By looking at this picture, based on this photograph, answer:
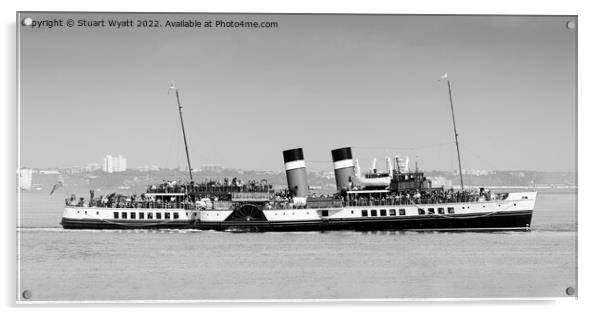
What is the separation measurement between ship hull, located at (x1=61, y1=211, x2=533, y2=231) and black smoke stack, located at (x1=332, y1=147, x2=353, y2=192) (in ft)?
6.28

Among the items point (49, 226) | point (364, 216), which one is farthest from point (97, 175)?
point (364, 216)

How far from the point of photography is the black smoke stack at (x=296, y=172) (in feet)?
100

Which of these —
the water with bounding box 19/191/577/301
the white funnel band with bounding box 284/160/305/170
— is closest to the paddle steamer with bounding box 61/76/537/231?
the white funnel band with bounding box 284/160/305/170

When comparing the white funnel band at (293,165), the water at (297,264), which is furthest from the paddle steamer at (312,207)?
the water at (297,264)

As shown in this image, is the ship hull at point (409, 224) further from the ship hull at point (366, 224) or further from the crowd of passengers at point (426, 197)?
the crowd of passengers at point (426, 197)

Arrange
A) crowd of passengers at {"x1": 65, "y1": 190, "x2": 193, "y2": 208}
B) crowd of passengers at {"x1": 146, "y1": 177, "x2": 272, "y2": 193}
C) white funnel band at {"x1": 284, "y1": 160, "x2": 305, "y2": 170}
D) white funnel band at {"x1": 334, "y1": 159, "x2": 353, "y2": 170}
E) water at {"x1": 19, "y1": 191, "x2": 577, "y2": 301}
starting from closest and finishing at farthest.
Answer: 1. water at {"x1": 19, "y1": 191, "x2": 577, "y2": 301}
2. crowd of passengers at {"x1": 146, "y1": 177, "x2": 272, "y2": 193}
3. white funnel band at {"x1": 284, "y1": 160, "x2": 305, "y2": 170}
4. crowd of passengers at {"x1": 65, "y1": 190, "x2": 193, "y2": 208}
5. white funnel band at {"x1": 334, "y1": 159, "x2": 353, "y2": 170}

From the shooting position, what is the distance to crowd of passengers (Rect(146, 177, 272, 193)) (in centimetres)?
2990

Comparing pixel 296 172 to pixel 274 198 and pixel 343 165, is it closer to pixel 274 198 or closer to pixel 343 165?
pixel 274 198

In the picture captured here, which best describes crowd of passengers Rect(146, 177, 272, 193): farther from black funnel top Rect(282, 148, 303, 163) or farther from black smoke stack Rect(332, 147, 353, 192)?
black smoke stack Rect(332, 147, 353, 192)

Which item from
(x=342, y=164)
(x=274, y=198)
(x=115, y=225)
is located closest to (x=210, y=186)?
(x=274, y=198)

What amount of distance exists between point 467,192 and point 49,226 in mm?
12431

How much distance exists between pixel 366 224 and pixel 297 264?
8.50 metres

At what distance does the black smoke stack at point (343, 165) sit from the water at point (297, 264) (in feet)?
11.0

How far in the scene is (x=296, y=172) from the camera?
3072 centimetres
